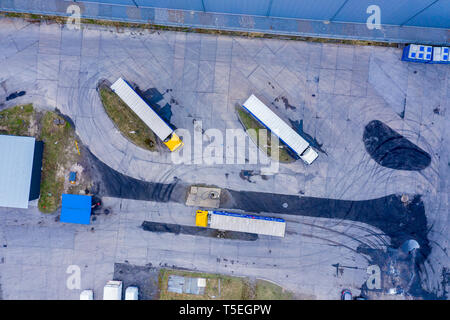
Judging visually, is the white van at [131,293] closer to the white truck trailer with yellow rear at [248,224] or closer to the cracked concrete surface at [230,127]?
the cracked concrete surface at [230,127]

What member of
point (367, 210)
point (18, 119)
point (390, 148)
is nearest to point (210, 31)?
point (18, 119)

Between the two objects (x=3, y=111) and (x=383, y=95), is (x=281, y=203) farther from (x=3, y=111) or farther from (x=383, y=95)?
(x=3, y=111)

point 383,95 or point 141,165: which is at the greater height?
point 383,95

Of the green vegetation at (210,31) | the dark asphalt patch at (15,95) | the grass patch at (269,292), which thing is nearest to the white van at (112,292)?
the grass patch at (269,292)

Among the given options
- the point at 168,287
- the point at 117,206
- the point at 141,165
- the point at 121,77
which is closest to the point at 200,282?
the point at 168,287

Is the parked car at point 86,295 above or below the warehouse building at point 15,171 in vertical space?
below
